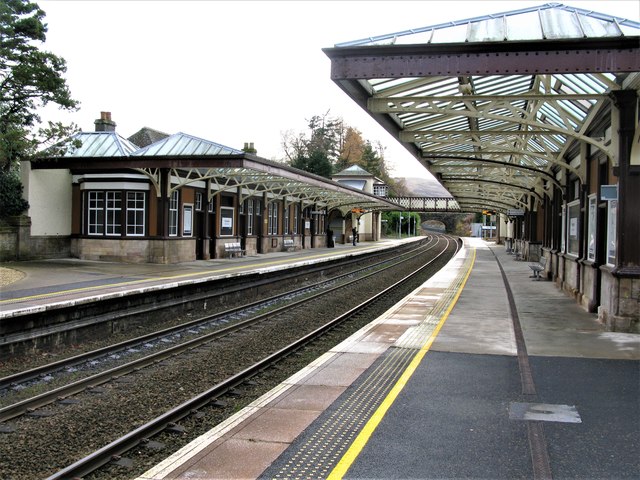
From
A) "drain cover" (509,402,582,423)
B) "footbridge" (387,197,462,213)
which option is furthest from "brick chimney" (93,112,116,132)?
"footbridge" (387,197,462,213)

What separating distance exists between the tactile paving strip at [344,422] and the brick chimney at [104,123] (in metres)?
21.7

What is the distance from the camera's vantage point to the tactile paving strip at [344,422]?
448 centimetres

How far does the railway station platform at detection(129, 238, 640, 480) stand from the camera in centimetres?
450

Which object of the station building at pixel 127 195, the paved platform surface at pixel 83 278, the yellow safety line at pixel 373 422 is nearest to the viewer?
the yellow safety line at pixel 373 422

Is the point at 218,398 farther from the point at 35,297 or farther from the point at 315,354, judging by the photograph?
the point at 35,297

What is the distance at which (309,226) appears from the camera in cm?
4222

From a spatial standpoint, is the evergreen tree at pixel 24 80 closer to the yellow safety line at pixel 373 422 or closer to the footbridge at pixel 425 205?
the yellow safety line at pixel 373 422

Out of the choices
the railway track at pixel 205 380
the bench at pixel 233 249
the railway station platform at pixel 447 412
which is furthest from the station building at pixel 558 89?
the bench at pixel 233 249

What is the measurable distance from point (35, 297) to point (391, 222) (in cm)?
7969

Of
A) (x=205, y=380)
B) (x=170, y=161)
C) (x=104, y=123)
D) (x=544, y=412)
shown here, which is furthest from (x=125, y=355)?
(x=104, y=123)

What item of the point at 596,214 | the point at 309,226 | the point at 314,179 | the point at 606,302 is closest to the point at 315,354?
the point at 606,302

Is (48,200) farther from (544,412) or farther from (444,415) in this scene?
(544,412)

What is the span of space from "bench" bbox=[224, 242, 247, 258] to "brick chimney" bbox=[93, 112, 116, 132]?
7461mm

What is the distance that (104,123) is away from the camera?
87.7ft
